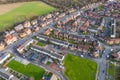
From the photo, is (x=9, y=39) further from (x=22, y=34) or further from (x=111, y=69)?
(x=111, y=69)

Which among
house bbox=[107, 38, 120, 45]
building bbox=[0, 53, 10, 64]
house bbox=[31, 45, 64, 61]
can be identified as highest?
house bbox=[107, 38, 120, 45]

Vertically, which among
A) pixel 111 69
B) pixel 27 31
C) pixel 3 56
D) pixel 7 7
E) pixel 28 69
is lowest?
pixel 28 69

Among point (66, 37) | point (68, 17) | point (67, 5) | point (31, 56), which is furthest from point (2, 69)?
point (67, 5)

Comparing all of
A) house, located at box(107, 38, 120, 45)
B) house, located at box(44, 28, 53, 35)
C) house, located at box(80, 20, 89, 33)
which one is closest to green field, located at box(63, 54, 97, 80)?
house, located at box(107, 38, 120, 45)

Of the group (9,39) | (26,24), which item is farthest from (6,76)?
(26,24)

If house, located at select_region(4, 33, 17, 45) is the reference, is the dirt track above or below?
above

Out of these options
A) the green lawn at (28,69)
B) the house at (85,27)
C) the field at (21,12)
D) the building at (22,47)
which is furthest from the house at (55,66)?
the field at (21,12)

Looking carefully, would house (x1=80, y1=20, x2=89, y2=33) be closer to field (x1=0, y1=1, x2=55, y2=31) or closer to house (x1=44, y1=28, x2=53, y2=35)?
house (x1=44, y1=28, x2=53, y2=35)
